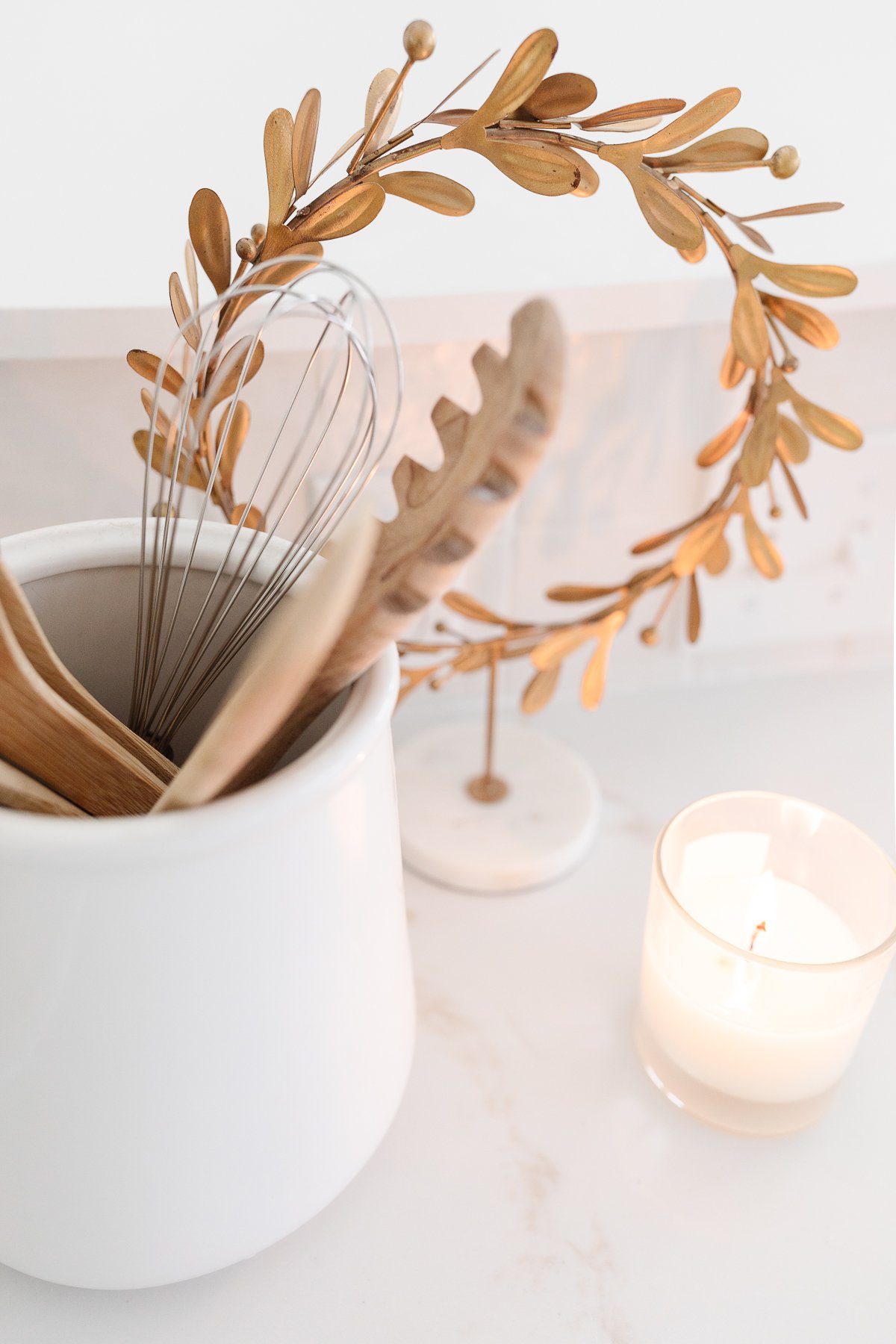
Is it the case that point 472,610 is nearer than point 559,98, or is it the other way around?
point 559,98

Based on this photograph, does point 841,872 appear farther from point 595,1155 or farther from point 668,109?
point 668,109

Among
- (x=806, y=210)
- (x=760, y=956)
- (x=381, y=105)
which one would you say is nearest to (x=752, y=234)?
(x=806, y=210)

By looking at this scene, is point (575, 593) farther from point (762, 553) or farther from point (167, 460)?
point (167, 460)

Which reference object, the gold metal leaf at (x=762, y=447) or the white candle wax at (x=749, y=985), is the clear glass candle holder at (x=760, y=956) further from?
the gold metal leaf at (x=762, y=447)

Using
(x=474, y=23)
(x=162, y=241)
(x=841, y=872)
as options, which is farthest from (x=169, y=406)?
(x=841, y=872)

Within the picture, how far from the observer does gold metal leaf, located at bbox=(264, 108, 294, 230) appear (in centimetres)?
34

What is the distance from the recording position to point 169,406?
438mm

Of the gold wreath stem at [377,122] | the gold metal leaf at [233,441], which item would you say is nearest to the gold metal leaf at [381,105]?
the gold wreath stem at [377,122]

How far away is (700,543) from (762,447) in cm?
6

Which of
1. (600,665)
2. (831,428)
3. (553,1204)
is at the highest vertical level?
(831,428)

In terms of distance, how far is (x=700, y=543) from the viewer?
1.53 feet

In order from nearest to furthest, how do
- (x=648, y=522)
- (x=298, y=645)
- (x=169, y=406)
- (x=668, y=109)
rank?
(x=298, y=645) → (x=668, y=109) → (x=169, y=406) → (x=648, y=522)

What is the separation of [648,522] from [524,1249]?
34 cm

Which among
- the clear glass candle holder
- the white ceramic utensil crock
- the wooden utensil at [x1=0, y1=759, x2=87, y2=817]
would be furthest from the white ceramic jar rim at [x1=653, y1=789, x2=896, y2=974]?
the wooden utensil at [x1=0, y1=759, x2=87, y2=817]
